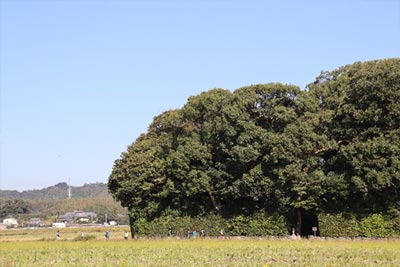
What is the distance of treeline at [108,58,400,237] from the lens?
41.1 meters

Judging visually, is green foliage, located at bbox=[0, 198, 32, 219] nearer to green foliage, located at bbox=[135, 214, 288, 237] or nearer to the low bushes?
the low bushes

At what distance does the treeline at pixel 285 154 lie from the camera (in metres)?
41.1

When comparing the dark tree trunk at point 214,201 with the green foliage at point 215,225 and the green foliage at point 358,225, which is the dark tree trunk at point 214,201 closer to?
the green foliage at point 215,225

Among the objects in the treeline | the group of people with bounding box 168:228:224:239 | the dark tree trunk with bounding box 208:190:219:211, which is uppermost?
the treeline

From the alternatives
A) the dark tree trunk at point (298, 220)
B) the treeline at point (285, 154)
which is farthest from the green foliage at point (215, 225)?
the dark tree trunk at point (298, 220)

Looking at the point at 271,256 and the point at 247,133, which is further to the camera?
the point at 247,133

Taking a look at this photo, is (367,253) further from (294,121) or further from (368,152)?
(294,121)

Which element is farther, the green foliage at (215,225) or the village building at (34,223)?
the village building at (34,223)

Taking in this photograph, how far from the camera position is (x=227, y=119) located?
4703cm

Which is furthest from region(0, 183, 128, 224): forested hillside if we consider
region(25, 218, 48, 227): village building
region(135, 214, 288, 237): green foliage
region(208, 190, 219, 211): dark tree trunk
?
region(208, 190, 219, 211): dark tree trunk

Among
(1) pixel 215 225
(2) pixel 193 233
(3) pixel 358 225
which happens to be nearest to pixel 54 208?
(1) pixel 215 225

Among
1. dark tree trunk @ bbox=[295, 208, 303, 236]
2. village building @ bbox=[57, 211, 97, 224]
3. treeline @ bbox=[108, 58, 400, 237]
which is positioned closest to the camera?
treeline @ bbox=[108, 58, 400, 237]

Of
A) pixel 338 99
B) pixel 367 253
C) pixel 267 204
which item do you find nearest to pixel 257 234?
pixel 267 204

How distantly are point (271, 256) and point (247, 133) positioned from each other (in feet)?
75.5
